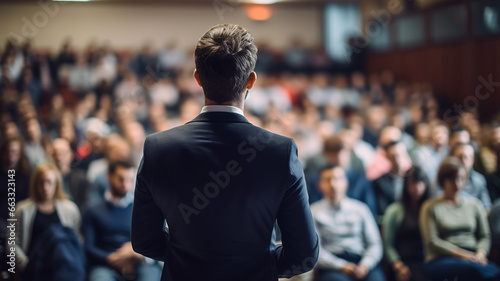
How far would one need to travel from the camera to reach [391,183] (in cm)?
300

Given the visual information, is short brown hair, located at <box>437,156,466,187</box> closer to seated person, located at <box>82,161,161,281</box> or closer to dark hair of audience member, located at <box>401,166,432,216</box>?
dark hair of audience member, located at <box>401,166,432,216</box>

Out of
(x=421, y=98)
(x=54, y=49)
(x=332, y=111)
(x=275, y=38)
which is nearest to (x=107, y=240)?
(x=332, y=111)


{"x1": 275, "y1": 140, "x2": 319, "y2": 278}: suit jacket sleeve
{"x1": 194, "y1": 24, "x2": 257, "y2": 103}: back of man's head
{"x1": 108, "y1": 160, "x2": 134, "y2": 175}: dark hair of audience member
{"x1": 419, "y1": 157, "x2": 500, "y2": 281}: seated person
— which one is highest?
{"x1": 194, "y1": 24, "x2": 257, "y2": 103}: back of man's head

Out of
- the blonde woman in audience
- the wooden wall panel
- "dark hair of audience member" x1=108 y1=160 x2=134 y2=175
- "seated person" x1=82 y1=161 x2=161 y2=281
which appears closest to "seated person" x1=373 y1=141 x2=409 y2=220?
"seated person" x1=82 y1=161 x2=161 y2=281

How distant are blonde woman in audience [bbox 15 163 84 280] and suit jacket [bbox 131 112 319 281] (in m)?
1.68

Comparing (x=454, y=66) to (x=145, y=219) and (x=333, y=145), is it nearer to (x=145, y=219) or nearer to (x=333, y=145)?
(x=333, y=145)

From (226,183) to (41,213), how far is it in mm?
1941

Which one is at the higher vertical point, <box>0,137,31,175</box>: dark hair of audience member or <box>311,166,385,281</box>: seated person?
<box>0,137,31,175</box>: dark hair of audience member

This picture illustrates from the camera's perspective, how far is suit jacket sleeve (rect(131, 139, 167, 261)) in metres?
0.95

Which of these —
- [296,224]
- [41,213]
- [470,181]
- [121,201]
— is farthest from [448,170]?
[41,213]

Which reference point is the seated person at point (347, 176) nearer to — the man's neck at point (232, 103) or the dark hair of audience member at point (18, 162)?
the dark hair of audience member at point (18, 162)

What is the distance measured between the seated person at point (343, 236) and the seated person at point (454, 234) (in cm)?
27

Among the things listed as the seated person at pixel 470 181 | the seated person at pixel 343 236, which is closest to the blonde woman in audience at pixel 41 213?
the seated person at pixel 343 236

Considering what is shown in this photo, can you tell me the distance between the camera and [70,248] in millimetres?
2275
